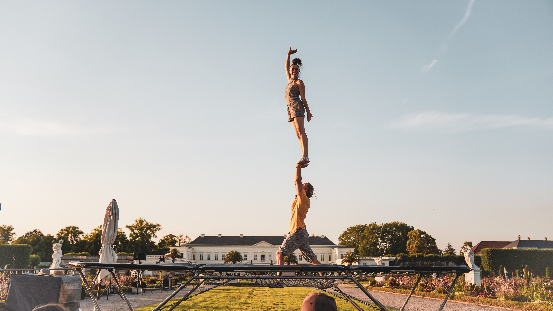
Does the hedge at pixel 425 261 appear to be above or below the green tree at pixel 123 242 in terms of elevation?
above

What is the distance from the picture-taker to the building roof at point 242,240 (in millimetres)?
135000

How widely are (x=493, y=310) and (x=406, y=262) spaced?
50.8 feet

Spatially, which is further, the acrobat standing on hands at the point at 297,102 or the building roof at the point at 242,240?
the building roof at the point at 242,240

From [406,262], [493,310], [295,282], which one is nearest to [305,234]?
[295,282]

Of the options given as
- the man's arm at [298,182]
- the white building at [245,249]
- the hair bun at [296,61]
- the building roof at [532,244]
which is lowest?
the white building at [245,249]

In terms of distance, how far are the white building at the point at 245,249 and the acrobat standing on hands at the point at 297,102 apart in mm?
116975

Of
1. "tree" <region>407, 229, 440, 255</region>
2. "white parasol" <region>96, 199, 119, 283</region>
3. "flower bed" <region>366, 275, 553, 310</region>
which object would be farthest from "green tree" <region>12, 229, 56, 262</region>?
"flower bed" <region>366, 275, 553, 310</region>

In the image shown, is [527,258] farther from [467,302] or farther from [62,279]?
[62,279]

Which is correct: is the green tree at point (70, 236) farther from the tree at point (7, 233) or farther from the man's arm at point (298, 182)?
the man's arm at point (298, 182)

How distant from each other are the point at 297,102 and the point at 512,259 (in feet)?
134

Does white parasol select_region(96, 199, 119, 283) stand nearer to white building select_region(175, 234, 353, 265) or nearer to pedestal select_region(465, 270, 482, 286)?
pedestal select_region(465, 270, 482, 286)

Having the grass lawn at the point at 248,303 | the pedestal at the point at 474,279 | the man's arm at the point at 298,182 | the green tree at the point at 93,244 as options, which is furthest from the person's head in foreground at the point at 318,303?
the green tree at the point at 93,244

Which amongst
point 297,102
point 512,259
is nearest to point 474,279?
point 512,259

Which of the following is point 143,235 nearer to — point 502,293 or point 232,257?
point 232,257
